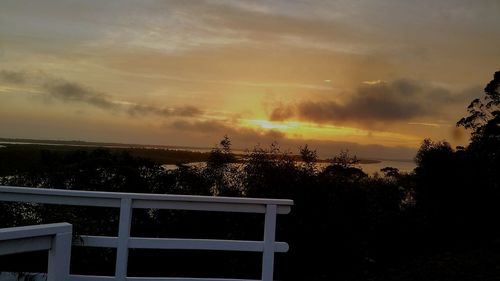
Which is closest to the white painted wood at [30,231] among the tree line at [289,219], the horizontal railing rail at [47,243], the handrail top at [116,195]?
the horizontal railing rail at [47,243]

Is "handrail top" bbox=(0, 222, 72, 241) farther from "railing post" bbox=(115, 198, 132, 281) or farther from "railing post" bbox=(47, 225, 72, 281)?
"railing post" bbox=(115, 198, 132, 281)

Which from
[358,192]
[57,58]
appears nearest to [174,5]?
[57,58]

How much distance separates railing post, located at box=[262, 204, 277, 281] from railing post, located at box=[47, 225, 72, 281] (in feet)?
12.2

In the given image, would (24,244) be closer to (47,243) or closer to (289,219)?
(47,243)

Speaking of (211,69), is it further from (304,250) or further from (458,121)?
(458,121)

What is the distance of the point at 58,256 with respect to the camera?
2.61 meters

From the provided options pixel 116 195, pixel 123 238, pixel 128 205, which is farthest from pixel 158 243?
pixel 116 195

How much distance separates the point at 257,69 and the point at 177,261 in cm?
744

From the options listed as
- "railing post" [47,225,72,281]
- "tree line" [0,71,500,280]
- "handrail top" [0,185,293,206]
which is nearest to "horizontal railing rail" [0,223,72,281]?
"railing post" [47,225,72,281]

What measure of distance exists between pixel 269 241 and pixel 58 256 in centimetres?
383

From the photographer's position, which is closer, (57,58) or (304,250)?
(304,250)

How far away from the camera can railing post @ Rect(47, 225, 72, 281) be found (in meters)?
2.60

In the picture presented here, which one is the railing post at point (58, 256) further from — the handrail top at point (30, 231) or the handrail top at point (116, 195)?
the handrail top at point (116, 195)

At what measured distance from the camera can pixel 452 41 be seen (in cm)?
1550
